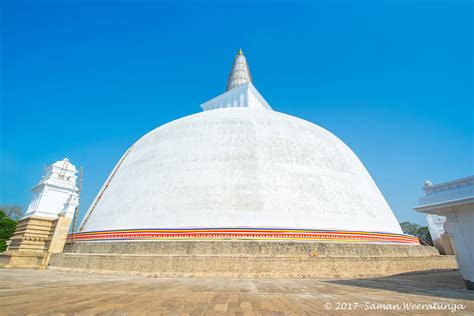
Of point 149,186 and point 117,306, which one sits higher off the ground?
point 149,186

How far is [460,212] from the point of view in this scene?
5.22 meters

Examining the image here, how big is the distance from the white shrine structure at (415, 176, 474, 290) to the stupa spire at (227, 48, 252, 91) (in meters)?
20.2

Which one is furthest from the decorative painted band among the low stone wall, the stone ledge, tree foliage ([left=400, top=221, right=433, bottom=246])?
tree foliage ([left=400, top=221, right=433, bottom=246])

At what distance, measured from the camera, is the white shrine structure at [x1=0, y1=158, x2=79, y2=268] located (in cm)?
1167

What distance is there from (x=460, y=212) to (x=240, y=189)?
5988mm

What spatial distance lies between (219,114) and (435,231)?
→ 17.6 meters

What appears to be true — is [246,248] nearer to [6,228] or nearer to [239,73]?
[239,73]

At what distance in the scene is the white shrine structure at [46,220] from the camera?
11672 millimetres

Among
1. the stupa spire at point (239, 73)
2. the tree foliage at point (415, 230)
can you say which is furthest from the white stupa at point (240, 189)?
the tree foliage at point (415, 230)

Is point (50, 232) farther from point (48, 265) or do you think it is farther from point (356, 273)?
point (356, 273)

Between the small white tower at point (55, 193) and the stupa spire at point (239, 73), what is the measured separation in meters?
15.3

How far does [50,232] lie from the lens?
42.0 ft

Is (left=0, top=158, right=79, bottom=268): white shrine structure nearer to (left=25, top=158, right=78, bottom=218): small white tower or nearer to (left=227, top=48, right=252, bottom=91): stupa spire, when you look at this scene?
(left=25, top=158, right=78, bottom=218): small white tower

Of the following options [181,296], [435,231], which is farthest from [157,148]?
[435,231]
